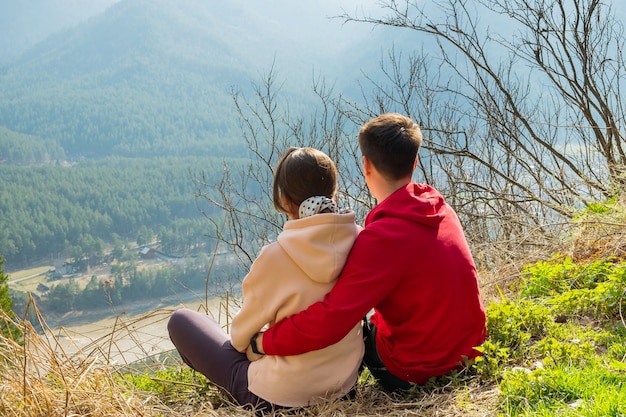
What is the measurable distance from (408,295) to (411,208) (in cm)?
30

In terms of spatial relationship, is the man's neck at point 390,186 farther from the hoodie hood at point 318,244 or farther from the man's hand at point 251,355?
the man's hand at point 251,355

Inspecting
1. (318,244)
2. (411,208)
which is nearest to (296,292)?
(318,244)

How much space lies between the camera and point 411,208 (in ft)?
6.56

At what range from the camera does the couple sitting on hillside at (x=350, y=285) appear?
1.98 metres

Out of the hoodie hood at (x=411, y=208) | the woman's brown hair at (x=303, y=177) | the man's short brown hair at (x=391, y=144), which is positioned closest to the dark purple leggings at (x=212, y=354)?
the woman's brown hair at (x=303, y=177)

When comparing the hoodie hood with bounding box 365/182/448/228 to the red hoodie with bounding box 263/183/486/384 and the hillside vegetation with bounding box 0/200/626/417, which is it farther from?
the hillside vegetation with bounding box 0/200/626/417

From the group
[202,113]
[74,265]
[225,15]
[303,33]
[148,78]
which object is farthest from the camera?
[225,15]

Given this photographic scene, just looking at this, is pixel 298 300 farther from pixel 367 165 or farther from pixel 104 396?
pixel 104 396

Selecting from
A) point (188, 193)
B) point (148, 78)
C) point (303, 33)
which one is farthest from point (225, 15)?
point (188, 193)

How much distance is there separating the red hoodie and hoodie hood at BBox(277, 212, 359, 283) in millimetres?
44

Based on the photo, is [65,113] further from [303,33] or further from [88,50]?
[303,33]

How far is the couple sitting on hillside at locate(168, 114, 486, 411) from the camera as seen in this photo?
1.98 m

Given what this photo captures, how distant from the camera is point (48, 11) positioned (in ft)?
594

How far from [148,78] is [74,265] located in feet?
201
